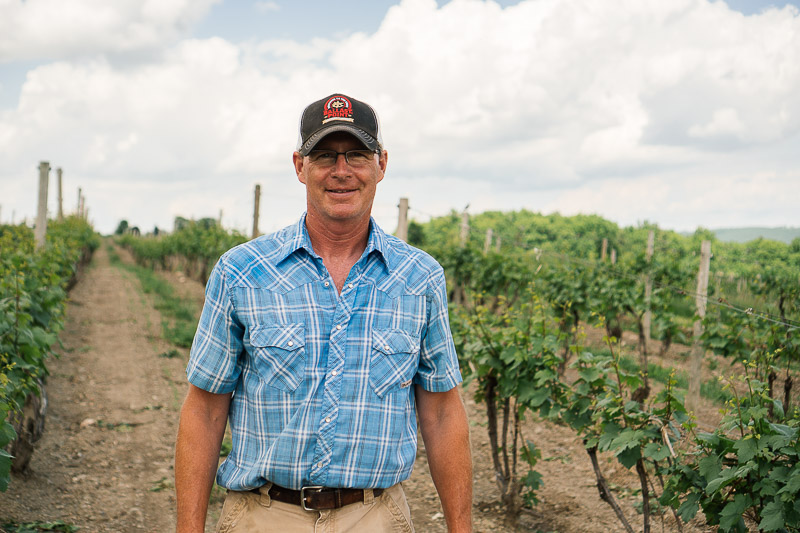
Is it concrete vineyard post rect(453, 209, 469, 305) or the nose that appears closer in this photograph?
the nose

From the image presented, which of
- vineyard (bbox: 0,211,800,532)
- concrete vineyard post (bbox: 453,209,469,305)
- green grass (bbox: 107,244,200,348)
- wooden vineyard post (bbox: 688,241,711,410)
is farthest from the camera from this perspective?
concrete vineyard post (bbox: 453,209,469,305)

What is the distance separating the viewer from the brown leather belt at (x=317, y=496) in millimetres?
1726

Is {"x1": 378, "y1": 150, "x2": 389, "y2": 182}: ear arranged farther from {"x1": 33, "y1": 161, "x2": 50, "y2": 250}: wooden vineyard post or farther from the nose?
{"x1": 33, "y1": 161, "x2": 50, "y2": 250}: wooden vineyard post

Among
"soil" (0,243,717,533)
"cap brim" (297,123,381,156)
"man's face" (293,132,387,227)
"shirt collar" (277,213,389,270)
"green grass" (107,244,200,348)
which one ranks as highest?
"cap brim" (297,123,381,156)

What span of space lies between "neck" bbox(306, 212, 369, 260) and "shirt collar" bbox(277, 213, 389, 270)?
3 cm

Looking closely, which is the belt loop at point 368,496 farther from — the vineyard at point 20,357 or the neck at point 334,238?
the vineyard at point 20,357

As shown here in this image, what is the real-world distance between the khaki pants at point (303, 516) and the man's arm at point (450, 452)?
153 millimetres

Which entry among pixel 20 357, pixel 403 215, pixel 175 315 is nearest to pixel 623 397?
pixel 20 357

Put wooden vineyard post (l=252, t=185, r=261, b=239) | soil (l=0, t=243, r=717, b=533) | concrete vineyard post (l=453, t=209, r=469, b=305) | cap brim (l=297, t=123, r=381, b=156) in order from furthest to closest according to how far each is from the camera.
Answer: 1. concrete vineyard post (l=453, t=209, r=469, b=305)
2. wooden vineyard post (l=252, t=185, r=261, b=239)
3. soil (l=0, t=243, r=717, b=533)
4. cap brim (l=297, t=123, r=381, b=156)

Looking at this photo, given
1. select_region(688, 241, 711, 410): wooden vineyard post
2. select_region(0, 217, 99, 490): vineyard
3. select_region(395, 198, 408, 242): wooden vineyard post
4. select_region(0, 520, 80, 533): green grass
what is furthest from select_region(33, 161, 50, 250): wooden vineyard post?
select_region(688, 241, 711, 410): wooden vineyard post

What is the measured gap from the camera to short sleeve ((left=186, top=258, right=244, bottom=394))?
1771 millimetres

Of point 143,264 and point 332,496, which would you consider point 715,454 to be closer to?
point 332,496

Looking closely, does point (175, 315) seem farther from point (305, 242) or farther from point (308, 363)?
point (308, 363)

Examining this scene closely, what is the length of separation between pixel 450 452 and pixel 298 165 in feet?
3.18
